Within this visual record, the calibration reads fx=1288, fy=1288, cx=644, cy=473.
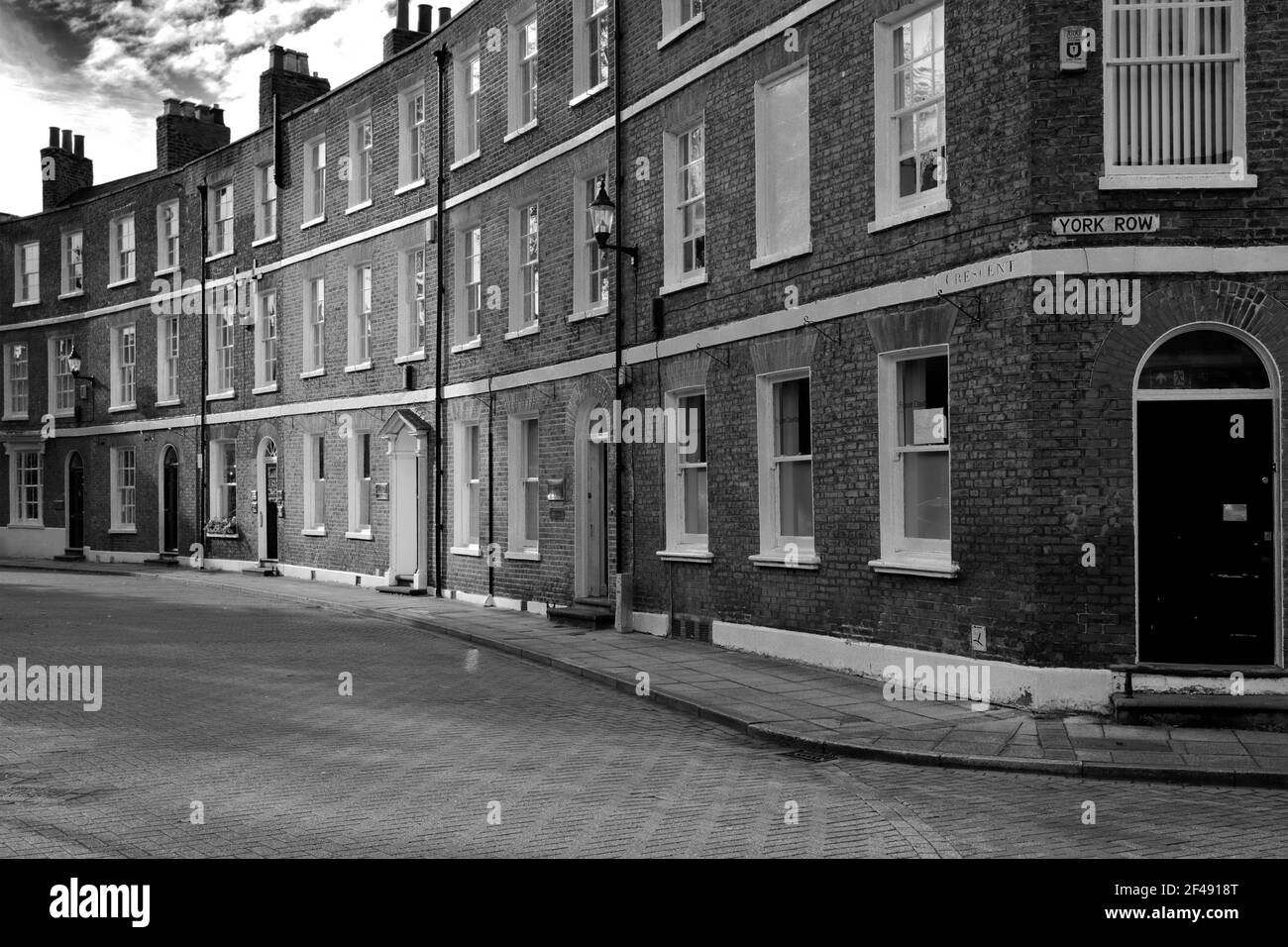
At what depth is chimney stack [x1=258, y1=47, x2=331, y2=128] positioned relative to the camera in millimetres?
30703

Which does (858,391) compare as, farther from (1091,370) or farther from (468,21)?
(468,21)

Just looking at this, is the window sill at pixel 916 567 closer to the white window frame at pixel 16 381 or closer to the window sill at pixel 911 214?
the window sill at pixel 911 214

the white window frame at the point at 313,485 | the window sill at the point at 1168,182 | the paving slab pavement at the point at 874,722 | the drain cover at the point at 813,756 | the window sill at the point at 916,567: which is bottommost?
the drain cover at the point at 813,756

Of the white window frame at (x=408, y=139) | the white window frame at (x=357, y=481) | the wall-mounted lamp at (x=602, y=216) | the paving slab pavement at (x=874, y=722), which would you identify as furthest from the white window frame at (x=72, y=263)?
the paving slab pavement at (x=874, y=722)

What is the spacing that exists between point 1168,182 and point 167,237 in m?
29.8

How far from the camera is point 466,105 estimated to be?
2400 centimetres

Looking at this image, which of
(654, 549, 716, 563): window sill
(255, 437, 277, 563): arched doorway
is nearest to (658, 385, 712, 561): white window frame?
(654, 549, 716, 563): window sill

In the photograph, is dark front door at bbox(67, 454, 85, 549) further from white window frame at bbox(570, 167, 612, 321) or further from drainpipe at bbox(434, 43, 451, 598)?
white window frame at bbox(570, 167, 612, 321)

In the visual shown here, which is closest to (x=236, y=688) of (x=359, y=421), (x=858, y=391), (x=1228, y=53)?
(x=858, y=391)

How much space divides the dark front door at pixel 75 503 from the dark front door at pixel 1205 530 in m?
34.2

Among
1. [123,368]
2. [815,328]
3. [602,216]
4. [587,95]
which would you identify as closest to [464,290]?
[587,95]

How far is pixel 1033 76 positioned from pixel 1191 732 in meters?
5.78

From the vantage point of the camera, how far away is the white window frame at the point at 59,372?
38.7 meters

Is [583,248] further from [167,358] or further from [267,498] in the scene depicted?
[167,358]
